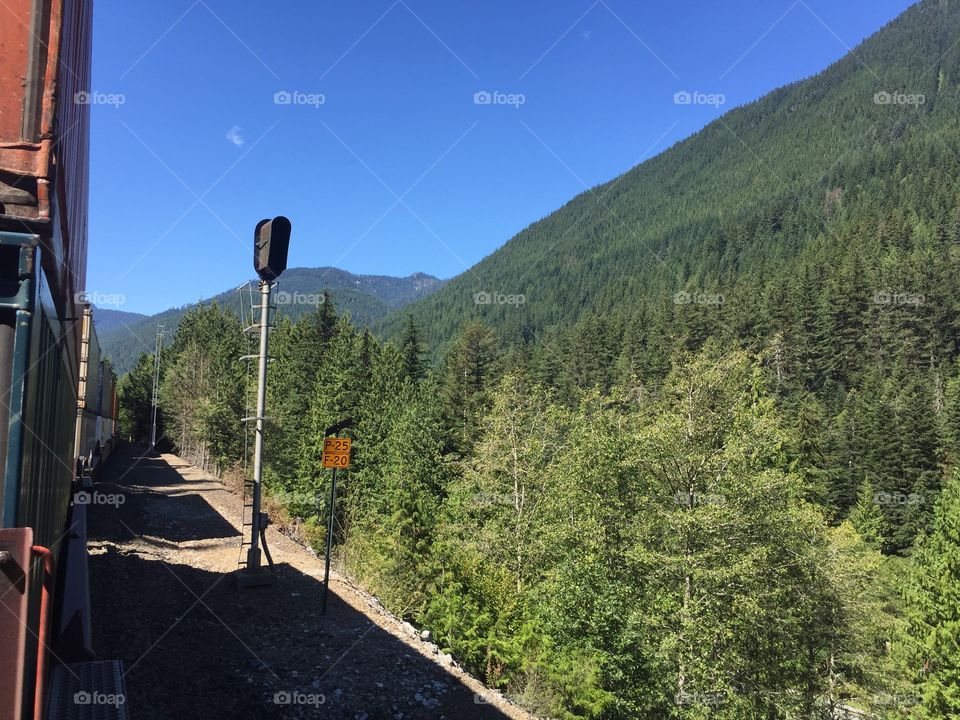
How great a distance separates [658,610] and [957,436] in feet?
152

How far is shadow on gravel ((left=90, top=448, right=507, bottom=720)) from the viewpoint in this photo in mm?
8148

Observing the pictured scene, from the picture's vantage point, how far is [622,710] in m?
14.1

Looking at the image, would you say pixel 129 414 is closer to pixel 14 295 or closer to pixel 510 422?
pixel 510 422

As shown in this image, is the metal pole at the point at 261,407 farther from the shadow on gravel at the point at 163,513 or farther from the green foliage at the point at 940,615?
the green foliage at the point at 940,615

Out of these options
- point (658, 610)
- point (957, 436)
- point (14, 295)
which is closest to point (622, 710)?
point (658, 610)

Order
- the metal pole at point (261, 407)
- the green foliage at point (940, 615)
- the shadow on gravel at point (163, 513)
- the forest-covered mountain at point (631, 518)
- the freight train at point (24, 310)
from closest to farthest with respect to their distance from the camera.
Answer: the freight train at point (24, 310)
the metal pole at point (261, 407)
the forest-covered mountain at point (631, 518)
the shadow on gravel at point (163, 513)
the green foliage at point (940, 615)

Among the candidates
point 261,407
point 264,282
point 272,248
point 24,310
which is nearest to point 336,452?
point 261,407

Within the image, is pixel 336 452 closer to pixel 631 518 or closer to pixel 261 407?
pixel 261 407

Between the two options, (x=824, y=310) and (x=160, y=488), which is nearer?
(x=160, y=488)

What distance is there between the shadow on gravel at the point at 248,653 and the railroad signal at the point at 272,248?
21.3 ft

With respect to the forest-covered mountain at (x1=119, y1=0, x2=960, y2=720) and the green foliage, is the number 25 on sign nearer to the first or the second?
the forest-covered mountain at (x1=119, y1=0, x2=960, y2=720)

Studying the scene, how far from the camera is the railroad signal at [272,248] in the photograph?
1266cm

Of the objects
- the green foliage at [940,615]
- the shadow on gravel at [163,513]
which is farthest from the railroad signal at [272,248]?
the green foliage at [940,615]

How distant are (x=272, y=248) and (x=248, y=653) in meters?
7.83
